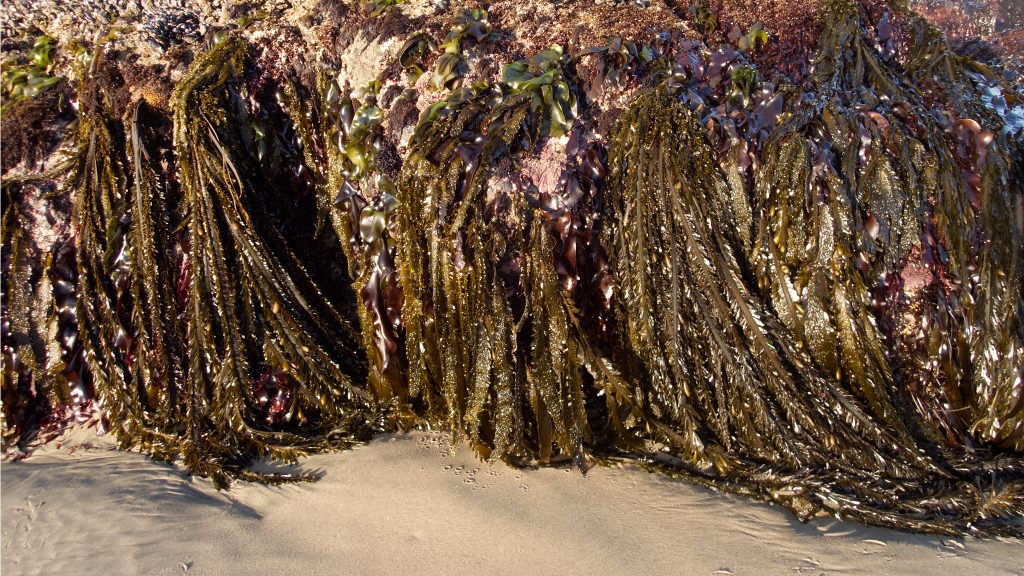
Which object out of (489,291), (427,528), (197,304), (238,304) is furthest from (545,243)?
(197,304)

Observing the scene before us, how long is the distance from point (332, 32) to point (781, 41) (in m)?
1.84

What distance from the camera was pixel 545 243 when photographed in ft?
6.98

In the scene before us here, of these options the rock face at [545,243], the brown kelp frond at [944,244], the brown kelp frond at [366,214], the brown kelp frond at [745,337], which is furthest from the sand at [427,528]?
the brown kelp frond at [944,244]

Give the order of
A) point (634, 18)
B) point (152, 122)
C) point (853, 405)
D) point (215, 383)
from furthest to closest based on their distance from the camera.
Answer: point (634, 18)
point (152, 122)
point (215, 383)
point (853, 405)

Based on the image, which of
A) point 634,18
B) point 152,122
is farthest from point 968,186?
point 152,122

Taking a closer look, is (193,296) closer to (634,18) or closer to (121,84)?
(121,84)

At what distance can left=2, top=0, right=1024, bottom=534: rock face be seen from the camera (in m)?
2.02

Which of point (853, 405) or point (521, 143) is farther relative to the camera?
point (521, 143)

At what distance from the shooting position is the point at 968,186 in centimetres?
209

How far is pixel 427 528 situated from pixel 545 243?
953mm

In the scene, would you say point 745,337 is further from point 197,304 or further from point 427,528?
point 197,304

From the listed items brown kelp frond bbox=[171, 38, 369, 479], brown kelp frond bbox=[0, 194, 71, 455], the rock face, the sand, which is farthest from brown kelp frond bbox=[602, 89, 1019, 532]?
brown kelp frond bbox=[0, 194, 71, 455]

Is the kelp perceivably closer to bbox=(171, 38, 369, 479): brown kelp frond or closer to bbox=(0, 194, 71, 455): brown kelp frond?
bbox=(171, 38, 369, 479): brown kelp frond

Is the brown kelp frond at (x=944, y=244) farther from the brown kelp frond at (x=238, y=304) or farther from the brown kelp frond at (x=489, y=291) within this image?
the brown kelp frond at (x=238, y=304)
